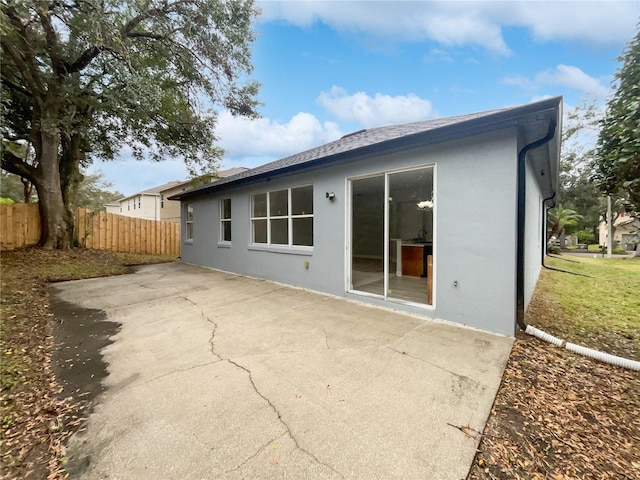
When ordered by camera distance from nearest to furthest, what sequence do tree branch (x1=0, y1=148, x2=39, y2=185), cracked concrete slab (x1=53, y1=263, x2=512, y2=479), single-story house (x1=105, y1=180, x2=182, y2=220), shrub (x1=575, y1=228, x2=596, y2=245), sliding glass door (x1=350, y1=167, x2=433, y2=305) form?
1. cracked concrete slab (x1=53, y1=263, x2=512, y2=479)
2. sliding glass door (x1=350, y1=167, x2=433, y2=305)
3. tree branch (x1=0, y1=148, x2=39, y2=185)
4. single-story house (x1=105, y1=180, x2=182, y2=220)
5. shrub (x1=575, y1=228, x2=596, y2=245)

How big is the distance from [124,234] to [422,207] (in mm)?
13604

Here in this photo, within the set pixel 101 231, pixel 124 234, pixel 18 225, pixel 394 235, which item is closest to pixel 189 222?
pixel 124 234

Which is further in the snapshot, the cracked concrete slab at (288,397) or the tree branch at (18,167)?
the tree branch at (18,167)

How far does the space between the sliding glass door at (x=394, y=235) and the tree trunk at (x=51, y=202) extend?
1090 cm

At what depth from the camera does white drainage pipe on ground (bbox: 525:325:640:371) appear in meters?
3.08

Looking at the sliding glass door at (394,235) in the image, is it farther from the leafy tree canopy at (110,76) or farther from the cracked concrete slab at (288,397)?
the leafy tree canopy at (110,76)

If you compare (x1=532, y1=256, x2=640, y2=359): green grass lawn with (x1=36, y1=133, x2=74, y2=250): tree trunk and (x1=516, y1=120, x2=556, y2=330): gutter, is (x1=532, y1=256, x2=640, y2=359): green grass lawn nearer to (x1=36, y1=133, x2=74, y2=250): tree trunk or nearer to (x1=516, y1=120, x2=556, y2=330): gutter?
(x1=516, y1=120, x2=556, y2=330): gutter

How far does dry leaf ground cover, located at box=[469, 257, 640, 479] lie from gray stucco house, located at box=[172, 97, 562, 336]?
76cm

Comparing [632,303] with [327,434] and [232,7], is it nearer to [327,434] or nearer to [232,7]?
[327,434]

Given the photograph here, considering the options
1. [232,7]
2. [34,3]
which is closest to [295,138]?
[232,7]

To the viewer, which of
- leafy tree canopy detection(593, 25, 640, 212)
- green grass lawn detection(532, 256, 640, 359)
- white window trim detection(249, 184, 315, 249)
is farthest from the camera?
white window trim detection(249, 184, 315, 249)

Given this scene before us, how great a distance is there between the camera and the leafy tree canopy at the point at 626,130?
2816mm

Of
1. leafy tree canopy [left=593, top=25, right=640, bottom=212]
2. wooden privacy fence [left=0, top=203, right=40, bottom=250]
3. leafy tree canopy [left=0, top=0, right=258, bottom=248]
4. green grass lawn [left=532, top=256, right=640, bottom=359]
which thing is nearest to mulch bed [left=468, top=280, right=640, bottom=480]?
green grass lawn [left=532, top=256, right=640, bottom=359]

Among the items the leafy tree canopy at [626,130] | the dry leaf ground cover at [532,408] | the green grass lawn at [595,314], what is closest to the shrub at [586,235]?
the green grass lawn at [595,314]
